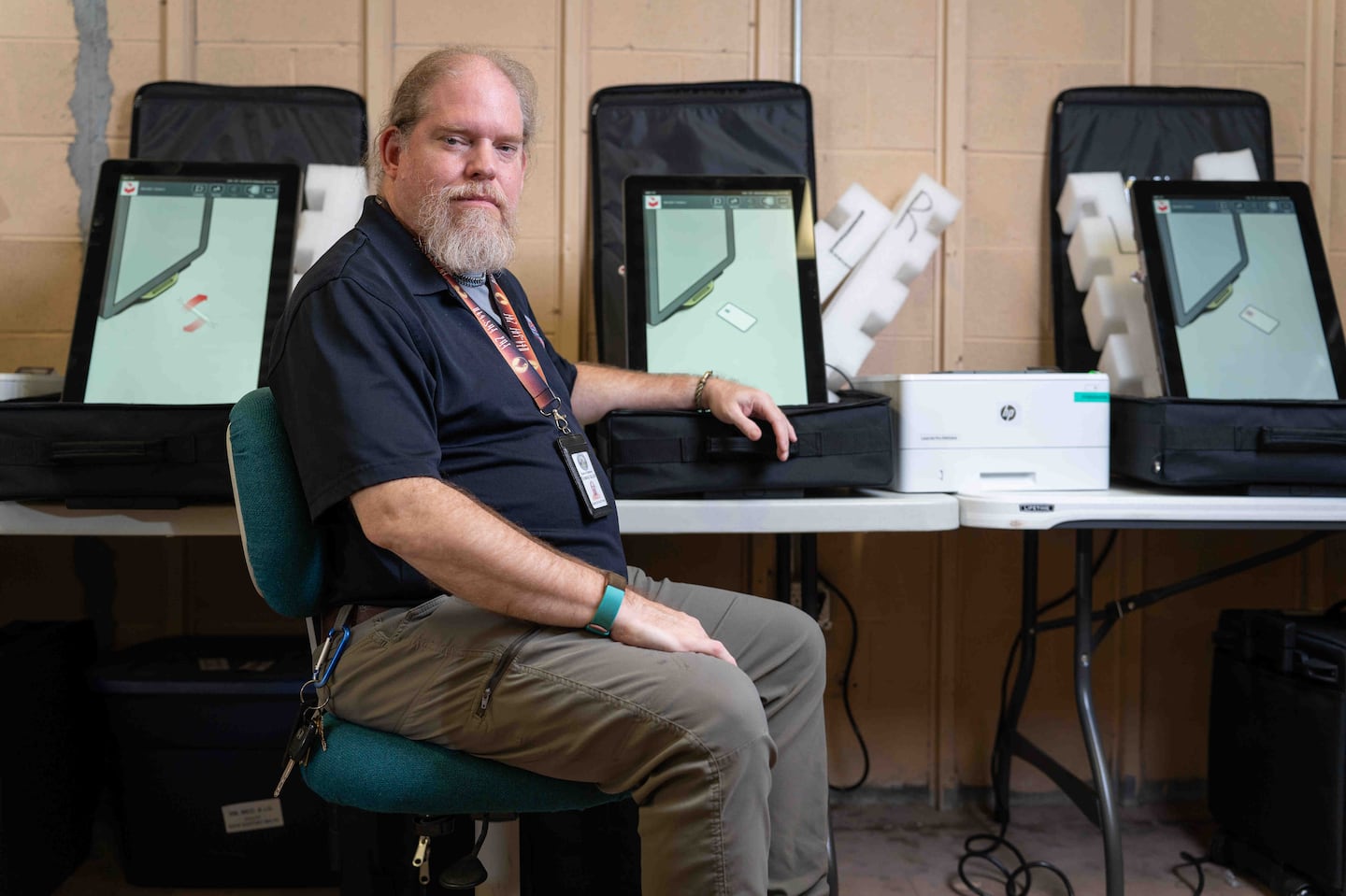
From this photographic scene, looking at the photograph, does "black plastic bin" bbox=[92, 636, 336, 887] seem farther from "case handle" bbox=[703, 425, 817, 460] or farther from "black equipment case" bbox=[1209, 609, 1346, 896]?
"black equipment case" bbox=[1209, 609, 1346, 896]

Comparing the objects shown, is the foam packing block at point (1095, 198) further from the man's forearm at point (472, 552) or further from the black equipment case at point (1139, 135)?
the man's forearm at point (472, 552)

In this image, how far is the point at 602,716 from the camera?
1065 millimetres

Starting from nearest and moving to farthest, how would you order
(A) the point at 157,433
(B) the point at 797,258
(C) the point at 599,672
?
(C) the point at 599,672 < (A) the point at 157,433 < (B) the point at 797,258

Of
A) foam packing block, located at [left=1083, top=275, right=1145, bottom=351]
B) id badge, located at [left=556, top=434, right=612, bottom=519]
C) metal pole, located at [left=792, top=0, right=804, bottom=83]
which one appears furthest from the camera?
metal pole, located at [left=792, top=0, right=804, bottom=83]

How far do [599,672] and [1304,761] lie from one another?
1415 mm

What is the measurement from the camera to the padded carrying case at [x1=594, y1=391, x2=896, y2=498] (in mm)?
1601

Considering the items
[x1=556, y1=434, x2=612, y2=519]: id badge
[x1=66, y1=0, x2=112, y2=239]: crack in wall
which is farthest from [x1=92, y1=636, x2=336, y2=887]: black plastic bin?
[x1=66, y1=0, x2=112, y2=239]: crack in wall

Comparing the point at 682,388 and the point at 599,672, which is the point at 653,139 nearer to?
the point at 682,388

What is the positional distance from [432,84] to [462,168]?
0.12 m

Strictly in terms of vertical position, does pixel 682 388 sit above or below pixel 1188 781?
above

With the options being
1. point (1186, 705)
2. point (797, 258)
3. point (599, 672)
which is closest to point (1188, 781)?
point (1186, 705)

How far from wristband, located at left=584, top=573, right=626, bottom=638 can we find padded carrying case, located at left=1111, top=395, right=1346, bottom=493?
1015mm

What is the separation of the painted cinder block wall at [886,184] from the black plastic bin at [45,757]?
1.01ft

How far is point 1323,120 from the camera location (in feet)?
7.39
